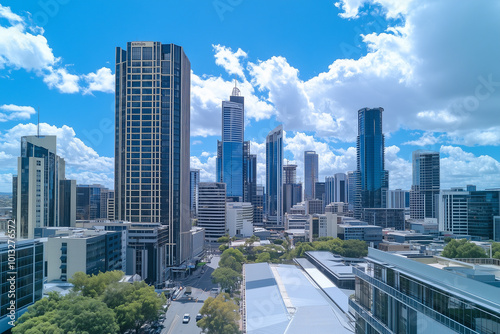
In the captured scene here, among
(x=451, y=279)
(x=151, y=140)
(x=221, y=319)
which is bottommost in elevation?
(x=221, y=319)

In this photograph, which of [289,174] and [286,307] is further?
[289,174]

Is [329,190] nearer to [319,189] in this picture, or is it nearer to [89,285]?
[319,189]

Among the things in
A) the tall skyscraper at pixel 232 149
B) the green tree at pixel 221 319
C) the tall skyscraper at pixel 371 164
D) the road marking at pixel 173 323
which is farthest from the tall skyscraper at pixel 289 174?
the green tree at pixel 221 319

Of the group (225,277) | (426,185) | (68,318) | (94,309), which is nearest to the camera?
(68,318)

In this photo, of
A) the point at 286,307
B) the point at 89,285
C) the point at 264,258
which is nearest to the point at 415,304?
the point at 286,307

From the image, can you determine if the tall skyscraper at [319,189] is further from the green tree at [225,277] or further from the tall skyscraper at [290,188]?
the green tree at [225,277]

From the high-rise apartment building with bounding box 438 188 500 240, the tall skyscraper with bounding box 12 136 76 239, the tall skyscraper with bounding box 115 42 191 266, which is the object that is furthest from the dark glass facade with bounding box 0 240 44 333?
the high-rise apartment building with bounding box 438 188 500 240

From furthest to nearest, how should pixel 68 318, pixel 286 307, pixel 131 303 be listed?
pixel 286 307
pixel 131 303
pixel 68 318
